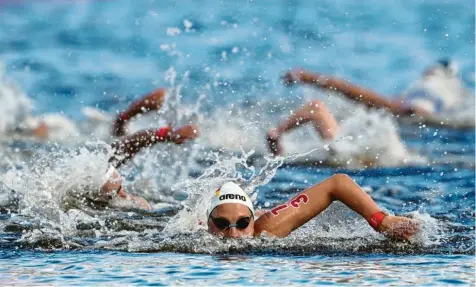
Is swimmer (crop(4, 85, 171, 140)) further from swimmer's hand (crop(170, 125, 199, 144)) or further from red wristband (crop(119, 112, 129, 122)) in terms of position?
swimmer's hand (crop(170, 125, 199, 144))

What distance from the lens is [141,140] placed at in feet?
41.2

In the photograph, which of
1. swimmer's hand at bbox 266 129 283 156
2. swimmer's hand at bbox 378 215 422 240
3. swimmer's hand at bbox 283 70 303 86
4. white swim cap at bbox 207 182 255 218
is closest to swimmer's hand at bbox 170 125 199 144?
swimmer's hand at bbox 266 129 283 156

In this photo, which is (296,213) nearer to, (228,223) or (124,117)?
(228,223)

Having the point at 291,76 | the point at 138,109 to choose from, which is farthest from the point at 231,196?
the point at 138,109

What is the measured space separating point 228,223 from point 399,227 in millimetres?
1408

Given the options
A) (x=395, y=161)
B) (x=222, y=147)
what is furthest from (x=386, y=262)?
(x=222, y=147)

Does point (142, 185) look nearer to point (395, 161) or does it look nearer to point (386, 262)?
point (395, 161)

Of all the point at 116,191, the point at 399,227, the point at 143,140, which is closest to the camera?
the point at 399,227

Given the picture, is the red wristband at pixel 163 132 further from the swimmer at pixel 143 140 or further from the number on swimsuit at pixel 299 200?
the number on swimsuit at pixel 299 200

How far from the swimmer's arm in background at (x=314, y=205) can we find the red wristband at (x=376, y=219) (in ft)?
0.09

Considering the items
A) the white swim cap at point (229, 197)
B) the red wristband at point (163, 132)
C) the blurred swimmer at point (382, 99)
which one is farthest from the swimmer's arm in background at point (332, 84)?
the white swim cap at point (229, 197)

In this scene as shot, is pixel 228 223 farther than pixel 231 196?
No

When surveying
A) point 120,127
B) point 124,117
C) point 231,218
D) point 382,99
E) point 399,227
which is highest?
point 382,99

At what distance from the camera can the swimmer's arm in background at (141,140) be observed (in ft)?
41.1
